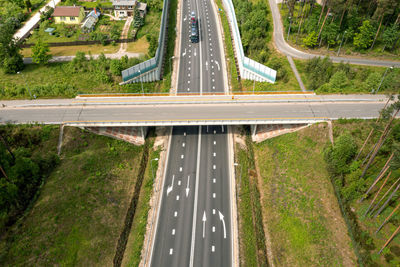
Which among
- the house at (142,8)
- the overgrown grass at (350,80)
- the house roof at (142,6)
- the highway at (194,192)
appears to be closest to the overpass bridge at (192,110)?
the highway at (194,192)

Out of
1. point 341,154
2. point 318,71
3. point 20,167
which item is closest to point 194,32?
point 318,71

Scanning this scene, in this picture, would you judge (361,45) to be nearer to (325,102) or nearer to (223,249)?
(325,102)

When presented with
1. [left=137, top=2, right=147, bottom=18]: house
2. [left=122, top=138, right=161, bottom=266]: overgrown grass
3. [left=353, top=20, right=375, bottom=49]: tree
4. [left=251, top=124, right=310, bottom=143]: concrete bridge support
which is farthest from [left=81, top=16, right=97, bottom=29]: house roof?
[left=353, top=20, right=375, bottom=49]: tree

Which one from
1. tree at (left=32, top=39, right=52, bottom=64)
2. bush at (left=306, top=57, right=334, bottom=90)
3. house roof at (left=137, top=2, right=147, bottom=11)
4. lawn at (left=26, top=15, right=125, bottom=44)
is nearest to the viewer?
bush at (left=306, top=57, right=334, bottom=90)

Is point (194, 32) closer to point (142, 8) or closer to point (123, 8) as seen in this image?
point (142, 8)

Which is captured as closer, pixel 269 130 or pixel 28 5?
pixel 269 130

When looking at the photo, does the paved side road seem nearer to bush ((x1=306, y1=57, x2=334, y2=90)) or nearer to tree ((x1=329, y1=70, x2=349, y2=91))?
bush ((x1=306, y1=57, x2=334, y2=90))

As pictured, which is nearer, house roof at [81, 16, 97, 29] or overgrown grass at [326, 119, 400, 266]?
overgrown grass at [326, 119, 400, 266]
